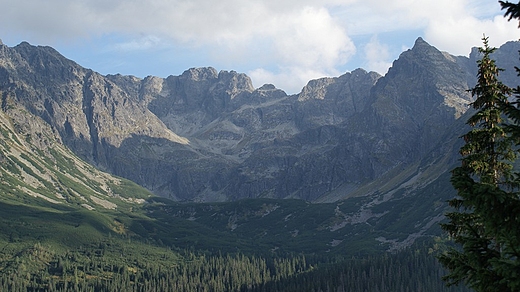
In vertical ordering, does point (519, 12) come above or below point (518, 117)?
above

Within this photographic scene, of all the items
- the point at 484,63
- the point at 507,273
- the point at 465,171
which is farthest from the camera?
the point at 484,63

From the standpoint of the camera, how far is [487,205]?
2456cm

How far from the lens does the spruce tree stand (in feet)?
77.7

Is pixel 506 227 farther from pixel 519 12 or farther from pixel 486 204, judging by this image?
pixel 519 12

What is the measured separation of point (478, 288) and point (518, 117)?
29.6 ft

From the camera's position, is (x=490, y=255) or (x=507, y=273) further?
(x=490, y=255)

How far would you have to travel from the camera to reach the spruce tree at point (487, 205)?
2367cm

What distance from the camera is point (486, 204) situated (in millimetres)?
24453

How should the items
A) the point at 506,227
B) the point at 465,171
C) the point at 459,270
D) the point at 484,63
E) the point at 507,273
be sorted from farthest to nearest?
the point at 484,63, the point at 465,171, the point at 459,270, the point at 506,227, the point at 507,273

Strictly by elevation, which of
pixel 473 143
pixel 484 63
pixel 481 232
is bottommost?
pixel 481 232

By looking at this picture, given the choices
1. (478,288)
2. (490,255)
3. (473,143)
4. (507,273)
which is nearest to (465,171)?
(473,143)

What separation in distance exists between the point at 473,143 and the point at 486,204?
7968mm

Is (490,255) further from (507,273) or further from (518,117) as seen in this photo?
(518,117)

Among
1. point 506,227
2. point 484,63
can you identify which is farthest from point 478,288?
point 484,63
